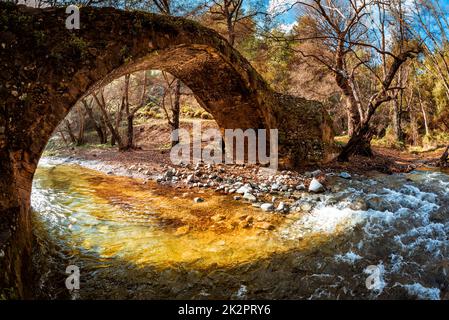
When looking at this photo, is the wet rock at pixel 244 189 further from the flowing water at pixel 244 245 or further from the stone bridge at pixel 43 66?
the stone bridge at pixel 43 66

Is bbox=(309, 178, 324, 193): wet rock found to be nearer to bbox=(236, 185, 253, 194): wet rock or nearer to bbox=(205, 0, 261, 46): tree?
bbox=(236, 185, 253, 194): wet rock

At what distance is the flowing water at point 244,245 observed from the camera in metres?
3.40

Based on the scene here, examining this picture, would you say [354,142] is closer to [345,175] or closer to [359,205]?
[345,175]

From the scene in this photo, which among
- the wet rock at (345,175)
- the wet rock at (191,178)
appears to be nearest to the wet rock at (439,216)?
the wet rock at (345,175)

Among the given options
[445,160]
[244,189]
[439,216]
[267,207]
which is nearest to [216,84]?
[244,189]

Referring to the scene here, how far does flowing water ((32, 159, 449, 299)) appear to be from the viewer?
3400 millimetres

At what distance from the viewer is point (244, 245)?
14.4 ft

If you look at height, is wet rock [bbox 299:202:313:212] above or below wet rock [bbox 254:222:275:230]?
above

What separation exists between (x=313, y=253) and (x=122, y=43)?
449cm

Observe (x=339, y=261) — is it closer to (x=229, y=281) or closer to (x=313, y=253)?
(x=313, y=253)

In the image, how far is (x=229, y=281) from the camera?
3520 mm

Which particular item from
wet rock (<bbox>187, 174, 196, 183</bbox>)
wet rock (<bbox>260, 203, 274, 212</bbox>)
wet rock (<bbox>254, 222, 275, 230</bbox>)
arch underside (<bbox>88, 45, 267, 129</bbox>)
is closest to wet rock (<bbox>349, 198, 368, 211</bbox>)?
wet rock (<bbox>260, 203, 274, 212</bbox>)

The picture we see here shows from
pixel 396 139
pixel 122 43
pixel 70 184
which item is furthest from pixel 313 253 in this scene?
pixel 396 139

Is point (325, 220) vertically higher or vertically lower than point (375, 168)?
lower
